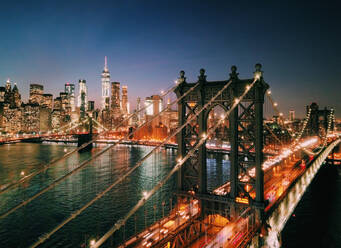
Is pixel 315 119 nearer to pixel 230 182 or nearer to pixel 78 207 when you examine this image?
pixel 78 207

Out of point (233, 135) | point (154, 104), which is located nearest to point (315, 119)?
point (154, 104)

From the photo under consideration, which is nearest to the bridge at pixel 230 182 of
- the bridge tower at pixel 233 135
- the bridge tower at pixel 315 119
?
the bridge tower at pixel 233 135

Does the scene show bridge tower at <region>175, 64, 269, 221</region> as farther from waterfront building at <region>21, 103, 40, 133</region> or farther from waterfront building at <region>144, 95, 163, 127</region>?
waterfront building at <region>21, 103, 40, 133</region>

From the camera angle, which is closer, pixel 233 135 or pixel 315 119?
pixel 233 135

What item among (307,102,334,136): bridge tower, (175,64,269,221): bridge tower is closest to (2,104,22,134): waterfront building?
(307,102,334,136): bridge tower

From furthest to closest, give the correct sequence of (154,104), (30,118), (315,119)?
1. (30,118)
2. (154,104)
3. (315,119)

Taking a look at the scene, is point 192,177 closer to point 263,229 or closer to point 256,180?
point 256,180

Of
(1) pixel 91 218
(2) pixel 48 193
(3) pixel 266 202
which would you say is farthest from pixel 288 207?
(2) pixel 48 193

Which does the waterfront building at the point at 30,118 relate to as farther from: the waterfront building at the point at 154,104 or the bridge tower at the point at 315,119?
the bridge tower at the point at 315,119

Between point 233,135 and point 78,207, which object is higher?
point 233,135
